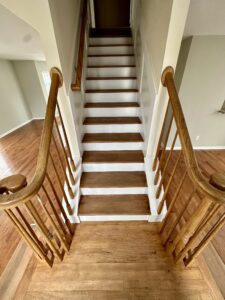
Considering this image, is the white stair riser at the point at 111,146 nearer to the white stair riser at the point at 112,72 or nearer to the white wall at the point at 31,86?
the white stair riser at the point at 112,72

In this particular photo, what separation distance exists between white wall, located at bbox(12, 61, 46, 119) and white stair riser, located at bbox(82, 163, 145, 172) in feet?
17.0

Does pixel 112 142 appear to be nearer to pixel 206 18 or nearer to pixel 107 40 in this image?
pixel 206 18

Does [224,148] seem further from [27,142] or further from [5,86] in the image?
[5,86]

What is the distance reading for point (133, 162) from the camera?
164cm

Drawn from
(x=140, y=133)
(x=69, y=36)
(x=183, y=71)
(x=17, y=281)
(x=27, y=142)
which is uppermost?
(x=69, y=36)

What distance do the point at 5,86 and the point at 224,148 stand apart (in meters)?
6.68

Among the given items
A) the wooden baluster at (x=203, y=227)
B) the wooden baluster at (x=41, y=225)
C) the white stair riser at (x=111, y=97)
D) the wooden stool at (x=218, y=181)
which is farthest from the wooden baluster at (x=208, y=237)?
the white stair riser at (x=111, y=97)

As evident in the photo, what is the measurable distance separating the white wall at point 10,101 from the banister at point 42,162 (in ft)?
14.7

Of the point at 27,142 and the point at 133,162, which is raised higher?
the point at 133,162

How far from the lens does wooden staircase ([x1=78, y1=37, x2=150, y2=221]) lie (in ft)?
4.88

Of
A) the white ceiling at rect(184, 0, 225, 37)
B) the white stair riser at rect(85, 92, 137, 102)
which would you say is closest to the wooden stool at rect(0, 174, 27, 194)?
the white stair riser at rect(85, 92, 137, 102)

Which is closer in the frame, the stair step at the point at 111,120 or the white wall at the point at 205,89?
the stair step at the point at 111,120

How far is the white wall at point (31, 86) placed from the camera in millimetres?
5102

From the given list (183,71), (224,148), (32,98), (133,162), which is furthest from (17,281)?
(32,98)
